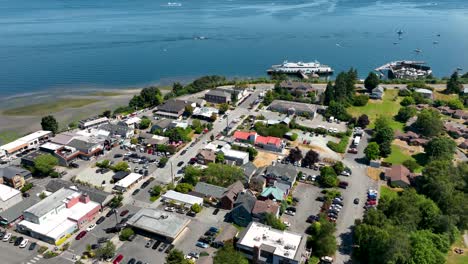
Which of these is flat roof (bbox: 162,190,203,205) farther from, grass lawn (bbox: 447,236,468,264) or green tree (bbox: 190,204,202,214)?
grass lawn (bbox: 447,236,468,264)

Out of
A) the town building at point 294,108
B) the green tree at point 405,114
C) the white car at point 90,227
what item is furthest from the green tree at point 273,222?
the green tree at point 405,114

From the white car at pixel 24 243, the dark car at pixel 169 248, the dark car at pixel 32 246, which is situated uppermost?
the white car at pixel 24 243

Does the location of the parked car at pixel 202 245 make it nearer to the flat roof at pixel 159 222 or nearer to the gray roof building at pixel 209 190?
the flat roof at pixel 159 222

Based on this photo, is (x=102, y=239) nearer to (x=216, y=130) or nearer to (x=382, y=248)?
(x=382, y=248)

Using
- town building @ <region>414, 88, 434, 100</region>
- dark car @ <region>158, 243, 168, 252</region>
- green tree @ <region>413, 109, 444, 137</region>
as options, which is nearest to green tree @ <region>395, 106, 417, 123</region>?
green tree @ <region>413, 109, 444, 137</region>

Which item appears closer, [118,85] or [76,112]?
[76,112]

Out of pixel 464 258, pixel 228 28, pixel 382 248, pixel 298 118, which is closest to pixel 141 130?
pixel 298 118

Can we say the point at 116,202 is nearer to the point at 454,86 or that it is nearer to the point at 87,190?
the point at 87,190
